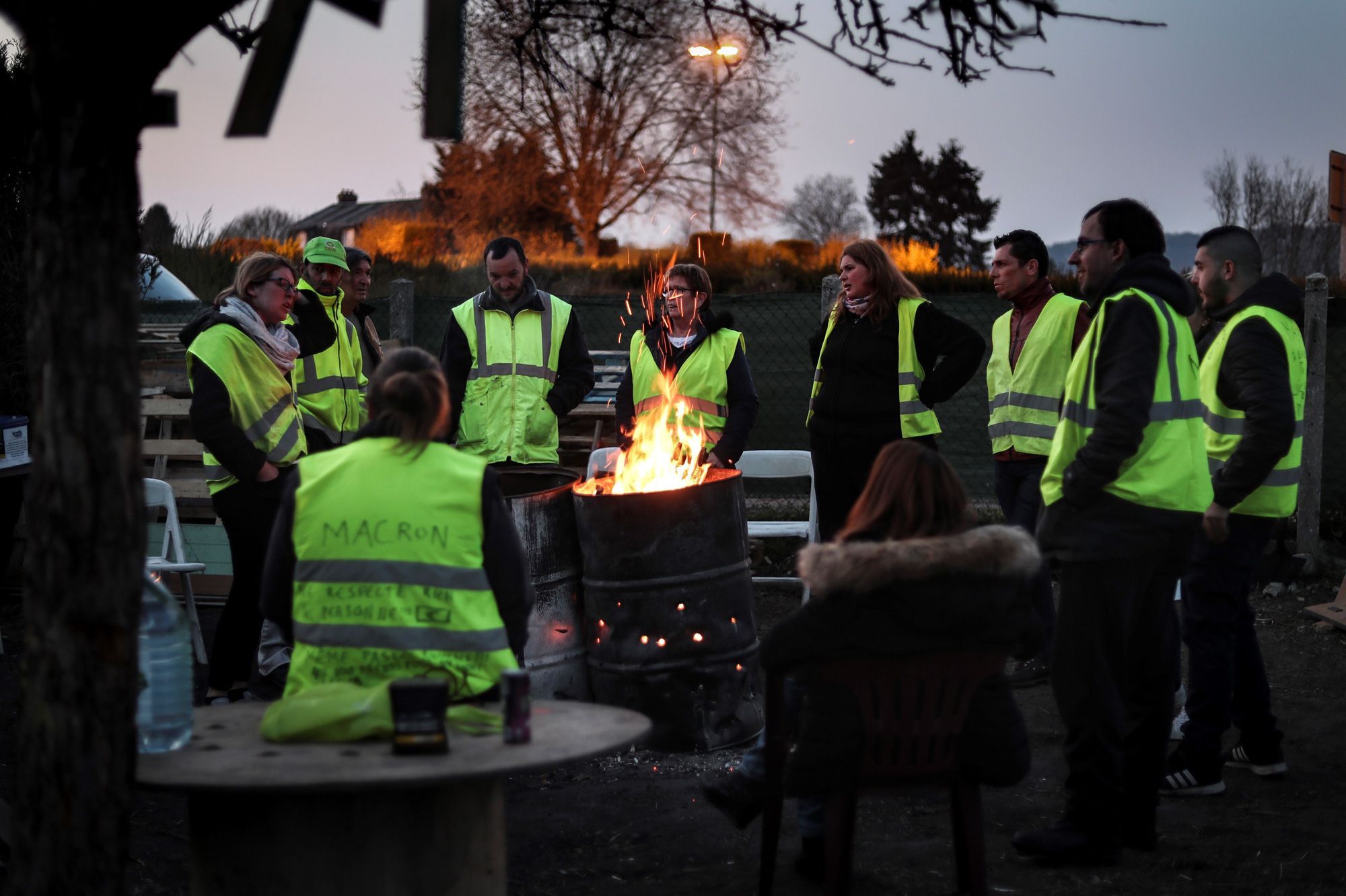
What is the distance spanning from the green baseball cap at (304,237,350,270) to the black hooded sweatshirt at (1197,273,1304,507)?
4.19 m

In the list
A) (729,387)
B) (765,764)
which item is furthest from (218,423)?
(765,764)

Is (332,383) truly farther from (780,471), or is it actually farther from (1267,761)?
(1267,761)

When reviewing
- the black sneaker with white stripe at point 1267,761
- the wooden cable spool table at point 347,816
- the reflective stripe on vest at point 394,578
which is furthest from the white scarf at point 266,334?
the black sneaker with white stripe at point 1267,761

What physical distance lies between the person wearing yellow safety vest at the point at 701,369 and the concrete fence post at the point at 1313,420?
15.2 ft

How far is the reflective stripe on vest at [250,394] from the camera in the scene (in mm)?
5848

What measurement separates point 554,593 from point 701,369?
1.50m

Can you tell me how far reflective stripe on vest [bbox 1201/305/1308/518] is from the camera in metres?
5.31

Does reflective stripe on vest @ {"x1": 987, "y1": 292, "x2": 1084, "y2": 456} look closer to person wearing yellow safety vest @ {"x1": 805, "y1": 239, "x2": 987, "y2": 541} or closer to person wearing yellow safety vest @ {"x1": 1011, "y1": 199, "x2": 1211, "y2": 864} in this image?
person wearing yellow safety vest @ {"x1": 805, "y1": 239, "x2": 987, "y2": 541}

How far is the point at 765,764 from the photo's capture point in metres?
4.07

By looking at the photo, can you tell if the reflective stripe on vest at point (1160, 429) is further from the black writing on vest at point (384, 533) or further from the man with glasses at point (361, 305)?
the man with glasses at point (361, 305)

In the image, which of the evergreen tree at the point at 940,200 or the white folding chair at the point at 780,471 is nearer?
the white folding chair at the point at 780,471

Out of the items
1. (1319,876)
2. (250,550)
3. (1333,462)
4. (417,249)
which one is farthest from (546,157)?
(1319,876)

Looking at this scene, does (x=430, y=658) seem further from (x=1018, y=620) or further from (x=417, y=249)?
(x=417, y=249)

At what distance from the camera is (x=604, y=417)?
37.4 ft
